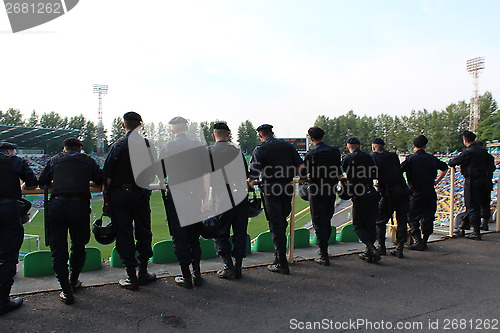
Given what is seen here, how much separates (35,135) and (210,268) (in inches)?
2002

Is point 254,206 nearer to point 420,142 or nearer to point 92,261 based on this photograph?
point 92,261

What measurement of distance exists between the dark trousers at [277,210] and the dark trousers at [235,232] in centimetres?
33

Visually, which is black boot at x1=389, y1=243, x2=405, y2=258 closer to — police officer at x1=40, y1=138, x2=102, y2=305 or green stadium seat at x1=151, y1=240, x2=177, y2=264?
green stadium seat at x1=151, y1=240, x2=177, y2=264

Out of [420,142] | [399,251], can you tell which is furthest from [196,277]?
[420,142]

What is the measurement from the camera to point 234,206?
445cm

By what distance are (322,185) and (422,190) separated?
1.92 m

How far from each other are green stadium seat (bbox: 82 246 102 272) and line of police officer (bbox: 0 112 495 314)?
48cm

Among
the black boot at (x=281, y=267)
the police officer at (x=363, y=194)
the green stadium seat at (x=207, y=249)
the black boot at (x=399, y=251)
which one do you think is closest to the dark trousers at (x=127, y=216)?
the green stadium seat at (x=207, y=249)

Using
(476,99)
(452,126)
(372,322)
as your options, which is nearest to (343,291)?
(372,322)

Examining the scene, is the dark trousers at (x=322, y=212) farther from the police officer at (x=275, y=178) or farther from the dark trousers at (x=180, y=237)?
the dark trousers at (x=180, y=237)

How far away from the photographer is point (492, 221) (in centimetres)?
779

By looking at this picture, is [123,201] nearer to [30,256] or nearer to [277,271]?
[30,256]

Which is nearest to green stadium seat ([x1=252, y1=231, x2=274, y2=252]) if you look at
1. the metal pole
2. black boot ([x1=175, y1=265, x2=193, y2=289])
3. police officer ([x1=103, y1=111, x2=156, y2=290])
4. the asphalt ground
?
the asphalt ground

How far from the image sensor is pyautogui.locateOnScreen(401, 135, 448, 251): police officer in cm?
566
